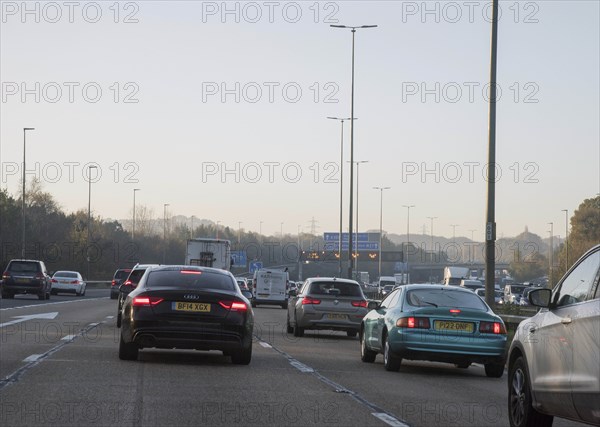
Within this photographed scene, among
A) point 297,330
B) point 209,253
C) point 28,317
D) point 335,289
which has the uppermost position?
point 209,253

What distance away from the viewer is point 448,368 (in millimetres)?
19266

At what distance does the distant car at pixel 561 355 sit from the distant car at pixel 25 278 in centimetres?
4325

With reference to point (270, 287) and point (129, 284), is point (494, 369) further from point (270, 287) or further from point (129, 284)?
point (270, 287)

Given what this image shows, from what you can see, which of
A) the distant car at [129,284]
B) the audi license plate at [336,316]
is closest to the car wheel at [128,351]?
the distant car at [129,284]

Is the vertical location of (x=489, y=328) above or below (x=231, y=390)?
above

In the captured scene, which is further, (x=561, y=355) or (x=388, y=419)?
(x=388, y=419)

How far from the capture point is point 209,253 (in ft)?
170

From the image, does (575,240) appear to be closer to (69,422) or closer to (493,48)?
(493,48)

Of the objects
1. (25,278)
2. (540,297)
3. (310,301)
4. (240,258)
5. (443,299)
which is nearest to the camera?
(540,297)

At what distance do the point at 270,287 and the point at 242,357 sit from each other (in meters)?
40.6

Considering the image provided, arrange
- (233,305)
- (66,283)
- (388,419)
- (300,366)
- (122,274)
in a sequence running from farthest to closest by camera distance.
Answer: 1. (66,283)
2. (122,274)
3. (300,366)
4. (233,305)
5. (388,419)

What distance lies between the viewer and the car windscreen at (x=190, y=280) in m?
17.4

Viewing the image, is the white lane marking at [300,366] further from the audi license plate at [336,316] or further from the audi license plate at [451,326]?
the audi license plate at [336,316]

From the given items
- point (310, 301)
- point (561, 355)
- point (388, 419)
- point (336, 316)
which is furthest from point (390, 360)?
point (336, 316)
